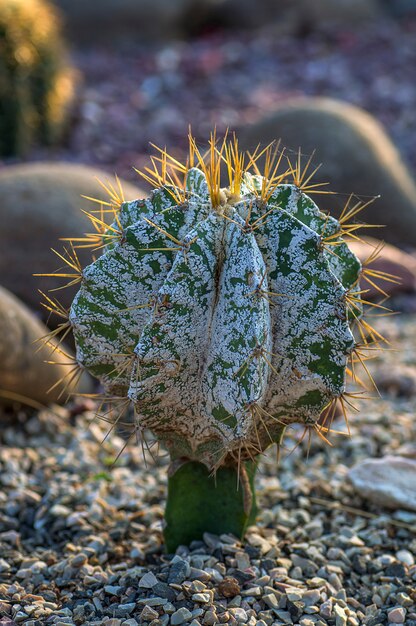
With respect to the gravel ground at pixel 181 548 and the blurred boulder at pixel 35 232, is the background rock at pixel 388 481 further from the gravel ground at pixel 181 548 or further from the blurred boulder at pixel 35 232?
the blurred boulder at pixel 35 232

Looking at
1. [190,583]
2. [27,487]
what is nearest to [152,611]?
[190,583]

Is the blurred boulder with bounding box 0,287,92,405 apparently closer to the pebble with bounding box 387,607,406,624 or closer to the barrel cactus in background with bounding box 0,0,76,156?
the pebble with bounding box 387,607,406,624

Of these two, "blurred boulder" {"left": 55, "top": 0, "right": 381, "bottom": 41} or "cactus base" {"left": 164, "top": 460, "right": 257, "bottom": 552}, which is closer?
"cactus base" {"left": 164, "top": 460, "right": 257, "bottom": 552}

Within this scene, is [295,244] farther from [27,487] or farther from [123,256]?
[27,487]

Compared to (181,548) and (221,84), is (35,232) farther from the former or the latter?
(221,84)

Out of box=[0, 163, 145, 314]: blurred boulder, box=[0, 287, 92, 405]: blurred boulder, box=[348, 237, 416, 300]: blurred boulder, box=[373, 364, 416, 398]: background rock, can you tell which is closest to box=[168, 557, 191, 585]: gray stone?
box=[0, 287, 92, 405]: blurred boulder

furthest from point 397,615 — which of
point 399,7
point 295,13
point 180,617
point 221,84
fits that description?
point 399,7
